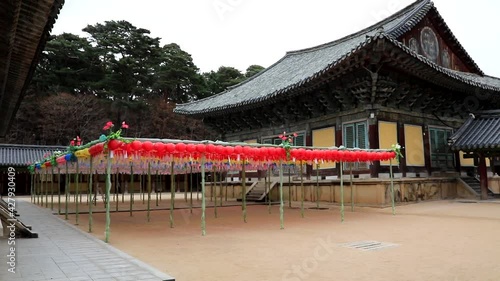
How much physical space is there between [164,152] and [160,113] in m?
30.2

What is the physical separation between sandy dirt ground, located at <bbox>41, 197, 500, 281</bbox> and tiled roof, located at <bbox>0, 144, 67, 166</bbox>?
2156 centimetres

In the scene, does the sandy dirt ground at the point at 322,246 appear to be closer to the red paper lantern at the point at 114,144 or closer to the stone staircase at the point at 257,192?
the red paper lantern at the point at 114,144

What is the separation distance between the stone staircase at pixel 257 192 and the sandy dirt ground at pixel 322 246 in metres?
6.91

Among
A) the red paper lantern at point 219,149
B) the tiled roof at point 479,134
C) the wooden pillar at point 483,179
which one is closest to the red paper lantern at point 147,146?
the red paper lantern at point 219,149

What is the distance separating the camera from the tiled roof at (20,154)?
1165 inches

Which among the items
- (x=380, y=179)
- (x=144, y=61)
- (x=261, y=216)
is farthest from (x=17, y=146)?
(x=380, y=179)

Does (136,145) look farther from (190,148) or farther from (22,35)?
(22,35)

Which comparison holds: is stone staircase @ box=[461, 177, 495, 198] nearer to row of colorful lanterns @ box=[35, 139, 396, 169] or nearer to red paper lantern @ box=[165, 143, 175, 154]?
row of colorful lanterns @ box=[35, 139, 396, 169]

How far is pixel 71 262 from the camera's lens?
621 cm

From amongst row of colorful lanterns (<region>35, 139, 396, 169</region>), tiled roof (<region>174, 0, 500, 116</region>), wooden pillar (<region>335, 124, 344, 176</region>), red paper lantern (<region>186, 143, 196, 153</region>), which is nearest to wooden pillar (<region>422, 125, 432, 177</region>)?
tiled roof (<region>174, 0, 500, 116</region>)

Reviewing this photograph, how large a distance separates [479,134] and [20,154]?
1282 inches

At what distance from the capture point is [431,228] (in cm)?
1004

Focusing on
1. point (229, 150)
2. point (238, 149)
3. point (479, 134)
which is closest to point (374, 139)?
point (479, 134)

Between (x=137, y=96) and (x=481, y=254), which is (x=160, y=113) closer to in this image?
(x=137, y=96)
